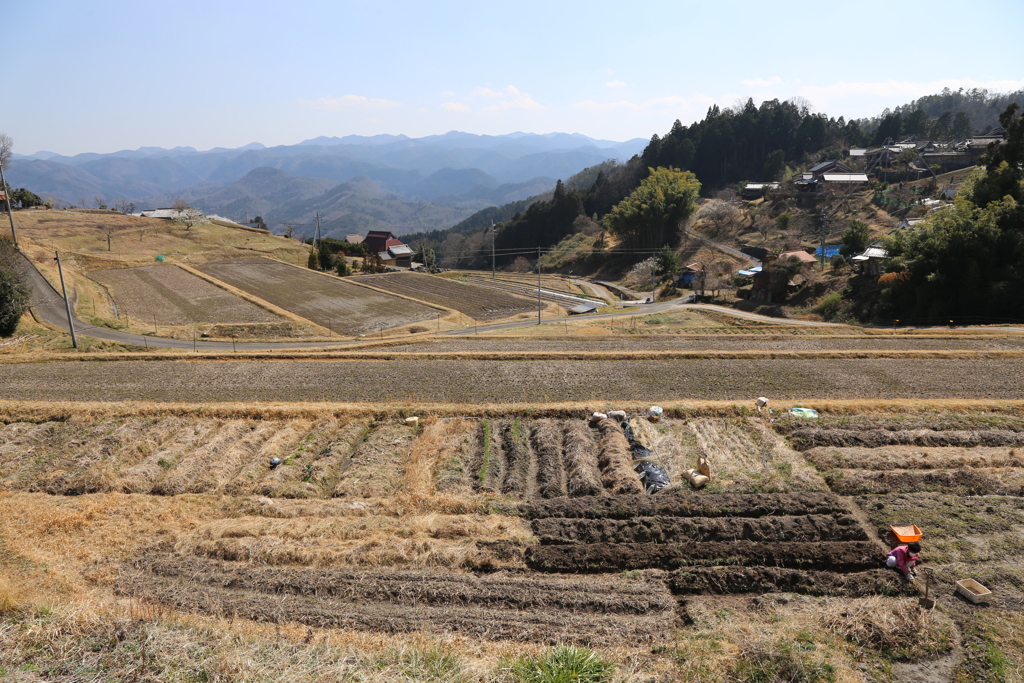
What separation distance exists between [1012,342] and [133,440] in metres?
39.3

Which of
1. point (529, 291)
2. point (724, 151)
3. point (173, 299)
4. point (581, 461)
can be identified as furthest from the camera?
point (724, 151)

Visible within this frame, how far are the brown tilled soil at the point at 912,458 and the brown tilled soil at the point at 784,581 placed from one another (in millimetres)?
4585

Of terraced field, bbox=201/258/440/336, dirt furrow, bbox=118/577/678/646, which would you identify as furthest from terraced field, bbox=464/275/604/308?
dirt furrow, bbox=118/577/678/646

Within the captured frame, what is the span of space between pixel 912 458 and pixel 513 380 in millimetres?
14022

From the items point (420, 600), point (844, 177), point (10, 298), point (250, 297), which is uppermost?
point (844, 177)

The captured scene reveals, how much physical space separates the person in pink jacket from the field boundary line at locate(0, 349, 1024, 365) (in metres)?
15.4

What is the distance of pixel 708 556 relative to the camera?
11203mm

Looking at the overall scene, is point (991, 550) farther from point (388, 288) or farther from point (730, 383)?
point (388, 288)

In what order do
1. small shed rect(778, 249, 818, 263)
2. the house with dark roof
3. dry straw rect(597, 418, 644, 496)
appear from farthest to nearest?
the house with dark roof < small shed rect(778, 249, 818, 263) < dry straw rect(597, 418, 644, 496)

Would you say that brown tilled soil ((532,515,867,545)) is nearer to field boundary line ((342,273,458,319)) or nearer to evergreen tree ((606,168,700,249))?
field boundary line ((342,273,458,319))

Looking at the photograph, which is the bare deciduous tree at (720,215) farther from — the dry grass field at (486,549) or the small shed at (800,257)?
the dry grass field at (486,549)

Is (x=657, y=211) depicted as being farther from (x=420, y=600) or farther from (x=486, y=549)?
(x=420, y=600)

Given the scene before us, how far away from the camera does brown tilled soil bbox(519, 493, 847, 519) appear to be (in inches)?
Answer: 496

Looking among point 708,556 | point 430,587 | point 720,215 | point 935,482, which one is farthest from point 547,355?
point 720,215
